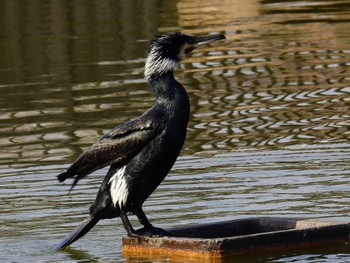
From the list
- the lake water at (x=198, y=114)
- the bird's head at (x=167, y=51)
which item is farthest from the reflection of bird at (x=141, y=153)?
the lake water at (x=198, y=114)

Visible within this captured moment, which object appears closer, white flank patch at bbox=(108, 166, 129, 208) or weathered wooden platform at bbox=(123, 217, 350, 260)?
weathered wooden platform at bbox=(123, 217, 350, 260)

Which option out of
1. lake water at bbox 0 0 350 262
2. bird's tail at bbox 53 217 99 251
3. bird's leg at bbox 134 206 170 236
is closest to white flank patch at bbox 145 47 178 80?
bird's leg at bbox 134 206 170 236

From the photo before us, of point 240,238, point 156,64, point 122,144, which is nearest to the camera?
point 240,238

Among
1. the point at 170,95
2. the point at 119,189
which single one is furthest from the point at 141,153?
the point at 170,95

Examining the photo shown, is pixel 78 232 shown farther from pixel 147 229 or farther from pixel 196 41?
pixel 196 41

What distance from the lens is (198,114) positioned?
16.3 meters

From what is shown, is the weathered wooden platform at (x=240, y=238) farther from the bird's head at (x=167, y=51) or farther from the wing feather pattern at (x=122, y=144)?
the bird's head at (x=167, y=51)

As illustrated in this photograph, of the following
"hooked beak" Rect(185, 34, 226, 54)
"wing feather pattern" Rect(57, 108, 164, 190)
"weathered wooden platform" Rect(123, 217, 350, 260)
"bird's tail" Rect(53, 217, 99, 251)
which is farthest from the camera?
"hooked beak" Rect(185, 34, 226, 54)

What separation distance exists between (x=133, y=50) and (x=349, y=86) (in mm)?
5620

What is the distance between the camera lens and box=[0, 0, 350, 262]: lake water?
11453 millimetres

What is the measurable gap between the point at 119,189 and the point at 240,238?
3.41ft

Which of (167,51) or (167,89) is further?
(167,51)

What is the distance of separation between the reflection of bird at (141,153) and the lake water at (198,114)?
310mm

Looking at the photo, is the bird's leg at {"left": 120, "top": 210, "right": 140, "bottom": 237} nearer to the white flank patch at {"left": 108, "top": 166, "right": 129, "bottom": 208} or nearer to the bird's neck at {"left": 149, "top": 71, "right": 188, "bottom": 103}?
the white flank patch at {"left": 108, "top": 166, "right": 129, "bottom": 208}
